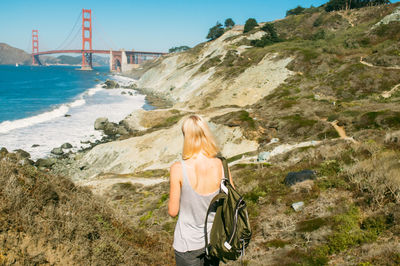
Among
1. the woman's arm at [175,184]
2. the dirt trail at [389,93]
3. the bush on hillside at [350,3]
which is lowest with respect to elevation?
the woman's arm at [175,184]

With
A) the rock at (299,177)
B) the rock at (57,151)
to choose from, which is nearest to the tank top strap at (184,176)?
the rock at (299,177)

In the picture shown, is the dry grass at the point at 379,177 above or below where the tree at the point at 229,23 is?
below

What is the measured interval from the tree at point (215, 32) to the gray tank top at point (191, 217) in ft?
359

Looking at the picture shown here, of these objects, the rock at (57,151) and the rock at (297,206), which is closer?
the rock at (297,206)

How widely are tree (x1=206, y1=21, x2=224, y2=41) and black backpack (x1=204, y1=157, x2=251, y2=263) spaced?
10970 centimetres

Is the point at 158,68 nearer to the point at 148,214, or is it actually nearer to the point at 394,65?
the point at 394,65

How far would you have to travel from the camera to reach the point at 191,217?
11.0ft

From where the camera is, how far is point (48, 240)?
4992 millimetres

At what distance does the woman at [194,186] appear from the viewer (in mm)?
3277

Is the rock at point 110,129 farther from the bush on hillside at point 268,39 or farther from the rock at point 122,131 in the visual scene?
the bush on hillside at point 268,39

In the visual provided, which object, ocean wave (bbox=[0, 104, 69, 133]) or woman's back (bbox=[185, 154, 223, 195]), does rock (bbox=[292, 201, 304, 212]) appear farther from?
ocean wave (bbox=[0, 104, 69, 133])

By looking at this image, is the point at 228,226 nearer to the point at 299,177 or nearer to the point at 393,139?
the point at 299,177

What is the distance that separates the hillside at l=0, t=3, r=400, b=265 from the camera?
6.37 m

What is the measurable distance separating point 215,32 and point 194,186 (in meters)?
111
